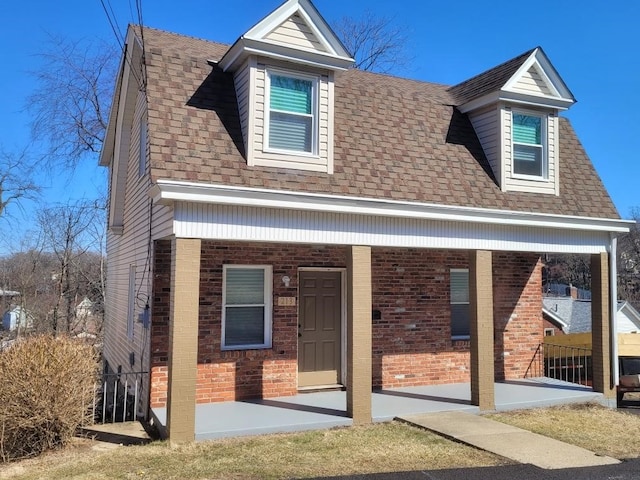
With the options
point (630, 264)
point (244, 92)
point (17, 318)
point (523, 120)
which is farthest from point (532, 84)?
point (630, 264)

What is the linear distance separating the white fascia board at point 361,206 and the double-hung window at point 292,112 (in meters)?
1.09

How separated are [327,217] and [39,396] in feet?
15.2

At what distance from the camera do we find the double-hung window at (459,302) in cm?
1179

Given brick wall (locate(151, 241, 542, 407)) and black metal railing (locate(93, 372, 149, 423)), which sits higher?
brick wall (locate(151, 241, 542, 407))

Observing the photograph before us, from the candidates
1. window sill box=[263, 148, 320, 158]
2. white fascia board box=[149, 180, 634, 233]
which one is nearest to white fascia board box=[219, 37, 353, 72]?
window sill box=[263, 148, 320, 158]

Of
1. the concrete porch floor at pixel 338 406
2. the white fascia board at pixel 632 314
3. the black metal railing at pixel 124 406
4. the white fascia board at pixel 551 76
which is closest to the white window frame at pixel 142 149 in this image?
the black metal railing at pixel 124 406

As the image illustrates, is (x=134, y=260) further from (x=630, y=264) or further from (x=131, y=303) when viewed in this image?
(x=630, y=264)

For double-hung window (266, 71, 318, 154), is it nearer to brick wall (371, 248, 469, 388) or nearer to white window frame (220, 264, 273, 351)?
white window frame (220, 264, 273, 351)

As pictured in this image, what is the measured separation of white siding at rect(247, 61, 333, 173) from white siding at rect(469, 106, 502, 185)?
3.65 meters

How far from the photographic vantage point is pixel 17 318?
23922 mm

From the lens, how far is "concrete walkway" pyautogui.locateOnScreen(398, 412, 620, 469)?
667 cm

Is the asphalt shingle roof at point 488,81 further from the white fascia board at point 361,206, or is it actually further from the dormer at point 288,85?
the dormer at point 288,85

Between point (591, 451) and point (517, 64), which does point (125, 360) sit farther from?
point (517, 64)

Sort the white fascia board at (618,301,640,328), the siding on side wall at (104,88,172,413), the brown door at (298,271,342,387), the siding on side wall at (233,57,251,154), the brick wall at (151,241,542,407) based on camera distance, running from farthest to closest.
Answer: the white fascia board at (618,301,640,328) → the brown door at (298,271,342,387) → the siding on side wall at (104,88,172,413) → the brick wall at (151,241,542,407) → the siding on side wall at (233,57,251,154)
